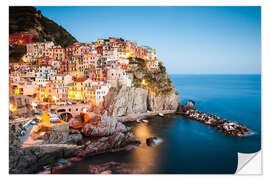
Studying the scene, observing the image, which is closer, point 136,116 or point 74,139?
point 74,139

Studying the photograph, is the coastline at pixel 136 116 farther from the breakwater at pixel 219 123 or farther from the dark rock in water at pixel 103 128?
the dark rock in water at pixel 103 128

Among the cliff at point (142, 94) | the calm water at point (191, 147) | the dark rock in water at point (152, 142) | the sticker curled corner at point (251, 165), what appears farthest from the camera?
the cliff at point (142, 94)

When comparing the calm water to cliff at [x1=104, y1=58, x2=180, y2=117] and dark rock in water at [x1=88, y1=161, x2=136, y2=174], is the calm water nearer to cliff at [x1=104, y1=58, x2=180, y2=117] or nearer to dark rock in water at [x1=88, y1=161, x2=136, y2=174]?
dark rock in water at [x1=88, y1=161, x2=136, y2=174]

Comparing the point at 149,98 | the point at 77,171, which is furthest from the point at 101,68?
the point at 77,171

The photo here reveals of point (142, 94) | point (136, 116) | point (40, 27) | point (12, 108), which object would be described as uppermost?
point (40, 27)

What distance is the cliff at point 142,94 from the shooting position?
45.4ft

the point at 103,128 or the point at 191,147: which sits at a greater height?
the point at 103,128

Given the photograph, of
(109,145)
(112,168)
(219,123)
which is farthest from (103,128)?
(219,123)

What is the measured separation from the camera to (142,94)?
52.2 feet

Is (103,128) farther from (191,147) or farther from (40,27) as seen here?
(40,27)

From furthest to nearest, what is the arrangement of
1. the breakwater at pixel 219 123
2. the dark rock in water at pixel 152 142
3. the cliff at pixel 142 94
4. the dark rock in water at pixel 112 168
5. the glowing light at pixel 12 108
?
the cliff at pixel 142 94
the breakwater at pixel 219 123
the dark rock in water at pixel 152 142
the glowing light at pixel 12 108
the dark rock in water at pixel 112 168

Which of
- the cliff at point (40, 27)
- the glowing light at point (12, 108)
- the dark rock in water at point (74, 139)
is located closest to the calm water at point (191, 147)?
the dark rock in water at point (74, 139)
